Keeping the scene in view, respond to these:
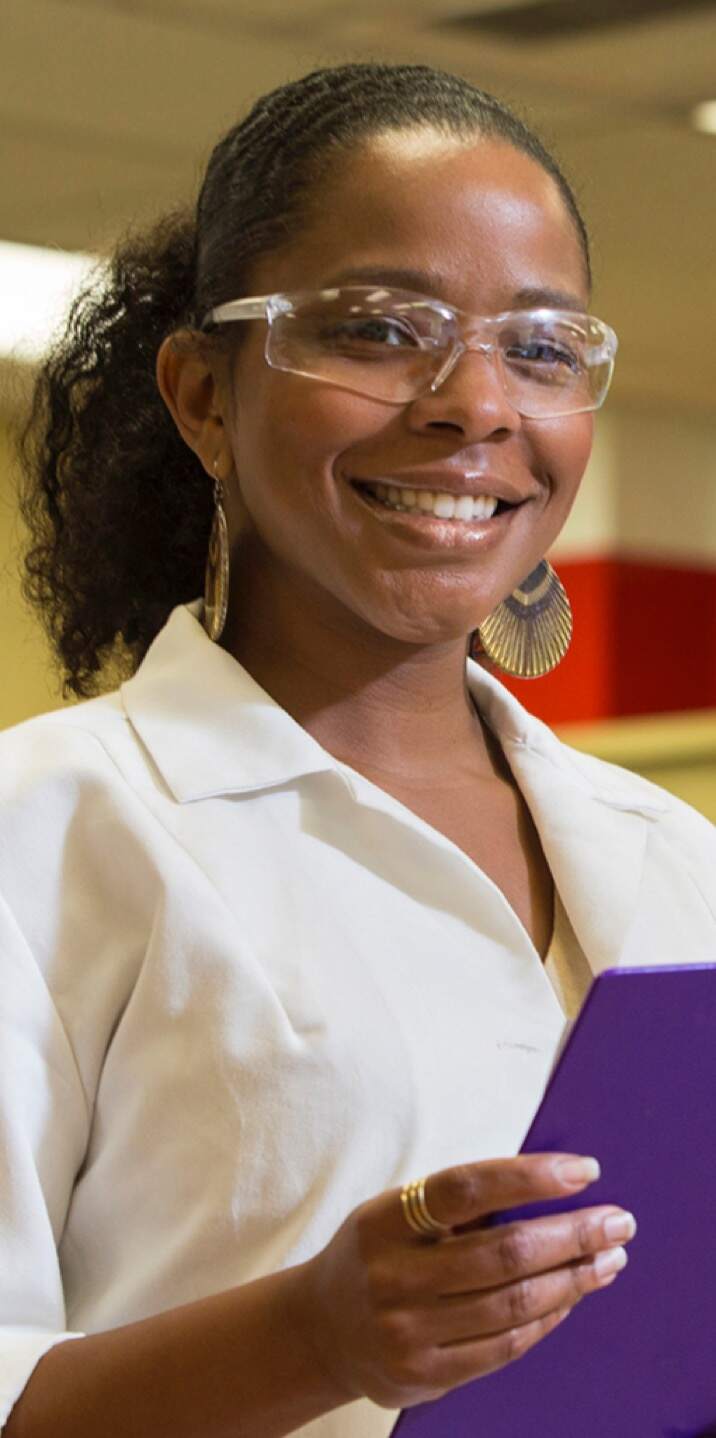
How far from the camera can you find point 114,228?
5.48ft

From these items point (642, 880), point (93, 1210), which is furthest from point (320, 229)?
point (93, 1210)

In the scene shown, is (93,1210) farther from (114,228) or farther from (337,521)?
(114,228)

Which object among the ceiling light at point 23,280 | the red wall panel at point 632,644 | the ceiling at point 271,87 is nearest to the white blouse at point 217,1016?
the ceiling at point 271,87

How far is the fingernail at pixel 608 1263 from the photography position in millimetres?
961

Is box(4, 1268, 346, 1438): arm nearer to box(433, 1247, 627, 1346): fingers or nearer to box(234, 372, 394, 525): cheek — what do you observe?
box(433, 1247, 627, 1346): fingers

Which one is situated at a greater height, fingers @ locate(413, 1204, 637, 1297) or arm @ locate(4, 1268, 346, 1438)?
fingers @ locate(413, 1204, 637, 1297)

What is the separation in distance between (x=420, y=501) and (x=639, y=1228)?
1.51 feet

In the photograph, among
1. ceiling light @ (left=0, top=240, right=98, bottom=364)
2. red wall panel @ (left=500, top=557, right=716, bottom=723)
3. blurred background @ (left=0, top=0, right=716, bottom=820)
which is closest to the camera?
blurred background @ (left=0, top=0, right=716, bottom=820)

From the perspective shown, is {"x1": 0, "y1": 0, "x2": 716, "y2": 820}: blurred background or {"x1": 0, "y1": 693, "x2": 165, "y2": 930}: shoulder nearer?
{"x1": 0, "y1": 693, "x2": 165, "y2": 930}: shoulder

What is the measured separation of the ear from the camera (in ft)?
4.67

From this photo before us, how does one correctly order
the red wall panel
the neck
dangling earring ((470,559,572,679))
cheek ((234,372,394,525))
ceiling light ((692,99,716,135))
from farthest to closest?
the red wall panel < ceiling light ((692,99,716,135)) < dangling earring ((470,559,572,679)) < the neck < cheek ((234,372,394,525))

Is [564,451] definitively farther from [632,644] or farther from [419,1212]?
[632,644]

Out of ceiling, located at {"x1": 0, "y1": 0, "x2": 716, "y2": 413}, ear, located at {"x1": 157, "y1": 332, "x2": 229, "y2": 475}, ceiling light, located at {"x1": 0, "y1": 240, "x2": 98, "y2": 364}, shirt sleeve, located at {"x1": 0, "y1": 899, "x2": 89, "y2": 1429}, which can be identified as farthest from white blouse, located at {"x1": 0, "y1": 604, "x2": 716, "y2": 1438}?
ceiling light, located at {"x1": 0, "y1": 240, "x2": 98, "y2": 364}

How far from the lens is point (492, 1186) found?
2.96 ft
